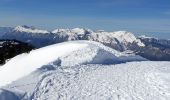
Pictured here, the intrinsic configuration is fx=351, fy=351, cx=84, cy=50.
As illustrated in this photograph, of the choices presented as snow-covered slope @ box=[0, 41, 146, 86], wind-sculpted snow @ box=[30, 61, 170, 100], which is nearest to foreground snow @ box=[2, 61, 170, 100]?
wind-sculpted snow @ box=[30, 61, 170, 100]

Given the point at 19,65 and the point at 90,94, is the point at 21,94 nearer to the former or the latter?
the point at 90,94

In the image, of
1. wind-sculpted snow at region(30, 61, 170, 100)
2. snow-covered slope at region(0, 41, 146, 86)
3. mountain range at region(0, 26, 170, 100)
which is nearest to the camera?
wind-sculpted snow at region(30, 61, 170, 100)

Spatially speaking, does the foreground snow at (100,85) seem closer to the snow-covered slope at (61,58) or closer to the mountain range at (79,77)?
the mountain range at (79,77)

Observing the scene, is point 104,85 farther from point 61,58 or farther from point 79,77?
point 61,58

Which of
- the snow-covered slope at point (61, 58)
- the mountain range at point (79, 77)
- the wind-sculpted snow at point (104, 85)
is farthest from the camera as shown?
the snow-covered slope at point (61, 58)

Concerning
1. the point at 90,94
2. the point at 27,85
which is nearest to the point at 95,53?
the point at 27,85

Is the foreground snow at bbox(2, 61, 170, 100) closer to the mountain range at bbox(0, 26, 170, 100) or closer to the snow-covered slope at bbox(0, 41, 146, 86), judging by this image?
the mountain range at bbox(0, 26, 170, 100)

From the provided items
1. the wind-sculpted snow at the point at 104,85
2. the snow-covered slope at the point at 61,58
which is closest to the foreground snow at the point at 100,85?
the wind-sculpted snow at the point at 104,85
